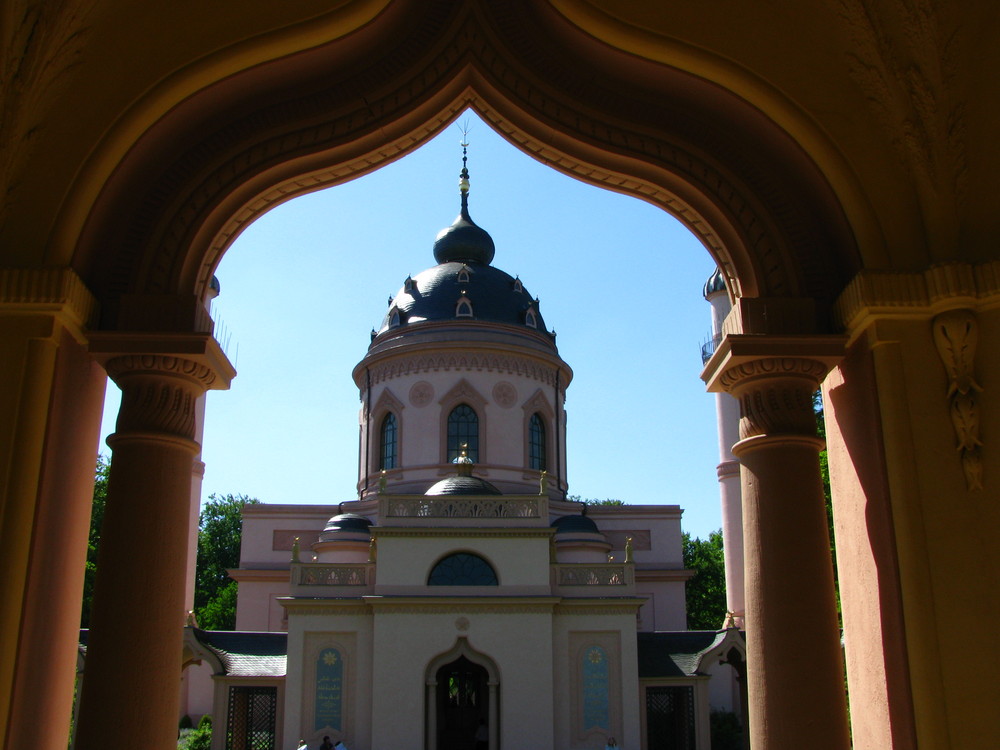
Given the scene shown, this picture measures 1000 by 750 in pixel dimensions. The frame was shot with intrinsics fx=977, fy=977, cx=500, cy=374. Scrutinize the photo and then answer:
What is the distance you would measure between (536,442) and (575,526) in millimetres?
5127

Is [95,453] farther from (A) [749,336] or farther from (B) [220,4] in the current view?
(A) [749,336]

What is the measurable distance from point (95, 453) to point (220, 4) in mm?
3161

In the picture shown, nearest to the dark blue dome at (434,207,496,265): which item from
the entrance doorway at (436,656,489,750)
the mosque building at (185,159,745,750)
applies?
the mosque building at (185,159,745,750)

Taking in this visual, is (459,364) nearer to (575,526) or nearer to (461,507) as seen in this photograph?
(575,526)

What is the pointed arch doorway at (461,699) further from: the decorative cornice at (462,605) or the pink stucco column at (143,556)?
the pink stucco column at (143,556)

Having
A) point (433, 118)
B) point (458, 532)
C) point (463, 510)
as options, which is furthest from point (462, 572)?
point (433, 118)

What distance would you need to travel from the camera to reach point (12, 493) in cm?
579

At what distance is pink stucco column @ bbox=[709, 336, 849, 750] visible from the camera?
616cm

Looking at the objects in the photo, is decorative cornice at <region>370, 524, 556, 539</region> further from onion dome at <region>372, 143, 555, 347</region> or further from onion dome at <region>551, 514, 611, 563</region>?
onion dome at <region>372, 143, 555, 347</region>

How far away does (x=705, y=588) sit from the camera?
5422 centimetres

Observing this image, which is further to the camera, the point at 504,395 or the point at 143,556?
the point at 504,395

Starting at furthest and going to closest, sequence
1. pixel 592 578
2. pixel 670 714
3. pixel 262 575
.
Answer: pixel 262 575, pixel 592 578, pixel 670 714

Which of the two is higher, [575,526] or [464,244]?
[464,244]

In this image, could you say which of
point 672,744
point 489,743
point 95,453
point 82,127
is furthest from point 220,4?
point 672,744
